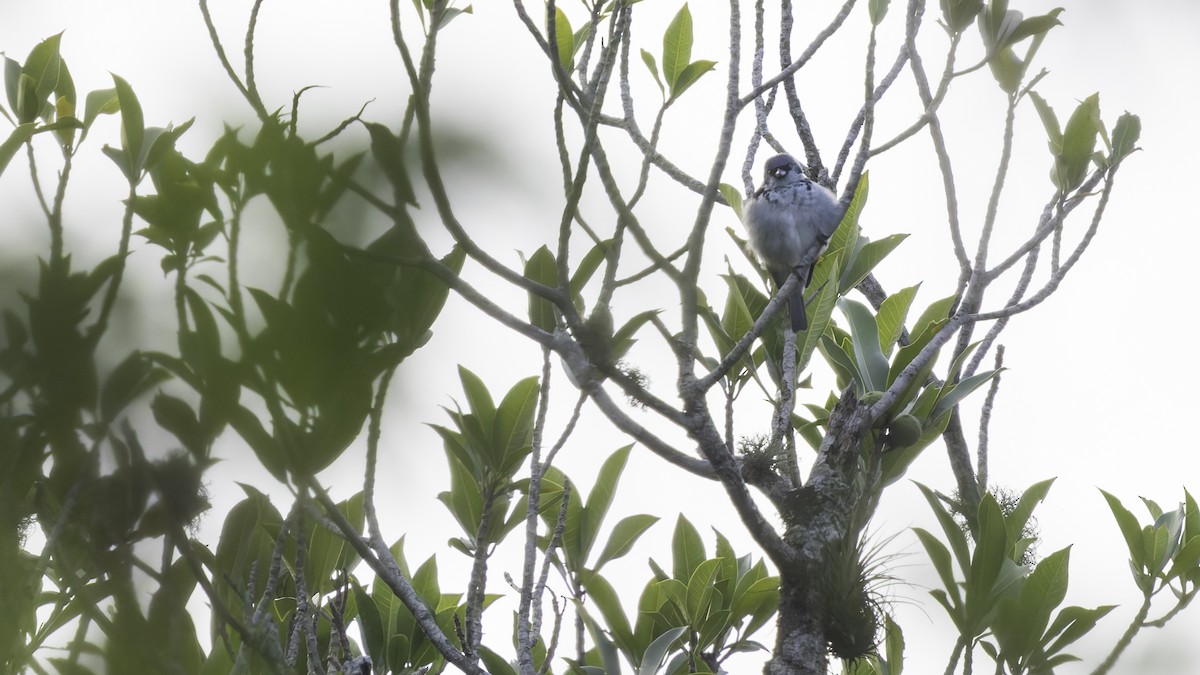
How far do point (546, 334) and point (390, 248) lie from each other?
1722 mm

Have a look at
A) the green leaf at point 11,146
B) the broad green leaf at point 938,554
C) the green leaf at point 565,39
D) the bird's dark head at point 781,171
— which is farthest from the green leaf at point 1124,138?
the green leaf at point 11,146

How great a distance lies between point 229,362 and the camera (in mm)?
591

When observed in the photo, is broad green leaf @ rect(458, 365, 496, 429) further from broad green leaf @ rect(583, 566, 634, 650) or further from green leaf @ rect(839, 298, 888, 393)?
green leaf @ rect(839, 298, 888, 393)

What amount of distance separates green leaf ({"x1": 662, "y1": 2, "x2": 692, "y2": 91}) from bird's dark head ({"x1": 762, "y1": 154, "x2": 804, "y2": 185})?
2.86 meters

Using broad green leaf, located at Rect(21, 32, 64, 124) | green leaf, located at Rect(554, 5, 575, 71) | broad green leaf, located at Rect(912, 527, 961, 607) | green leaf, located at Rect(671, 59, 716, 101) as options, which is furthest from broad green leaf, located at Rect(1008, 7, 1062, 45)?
broad green leaf, located at Rect(21, 32, 64, 124)

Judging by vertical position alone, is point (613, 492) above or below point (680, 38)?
below

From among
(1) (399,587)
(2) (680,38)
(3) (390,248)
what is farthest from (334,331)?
(2) (680,38)

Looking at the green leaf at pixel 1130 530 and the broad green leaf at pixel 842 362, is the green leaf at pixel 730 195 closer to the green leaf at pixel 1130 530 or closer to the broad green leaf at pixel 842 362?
the broad green leaf at pixel 842 362

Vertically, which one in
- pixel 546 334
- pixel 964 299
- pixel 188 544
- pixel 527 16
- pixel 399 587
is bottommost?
pixel 188 544

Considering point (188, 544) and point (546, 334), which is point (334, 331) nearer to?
point (188, 544)

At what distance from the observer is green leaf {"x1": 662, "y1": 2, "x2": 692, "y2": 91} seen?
371 cm

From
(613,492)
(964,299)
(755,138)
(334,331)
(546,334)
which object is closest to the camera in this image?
(334,331)

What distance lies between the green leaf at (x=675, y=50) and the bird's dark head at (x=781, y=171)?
286cm

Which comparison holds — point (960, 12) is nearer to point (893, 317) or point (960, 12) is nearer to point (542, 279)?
point (893, 317)
